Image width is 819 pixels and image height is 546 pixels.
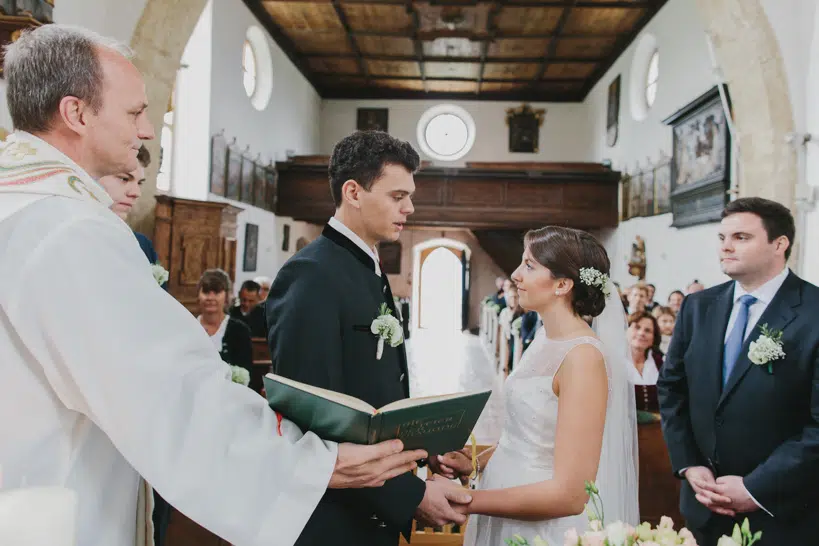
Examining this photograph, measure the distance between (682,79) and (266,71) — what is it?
8452 millimetres

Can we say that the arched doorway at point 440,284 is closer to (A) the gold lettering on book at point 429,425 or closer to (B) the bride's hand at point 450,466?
(B) the bride's hand at point 450,466

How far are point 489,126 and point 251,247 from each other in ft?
29.3

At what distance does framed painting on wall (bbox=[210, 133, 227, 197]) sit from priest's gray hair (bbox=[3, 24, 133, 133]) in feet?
32.2

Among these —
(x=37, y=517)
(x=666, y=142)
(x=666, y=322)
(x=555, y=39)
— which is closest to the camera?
(x=37, y=517)

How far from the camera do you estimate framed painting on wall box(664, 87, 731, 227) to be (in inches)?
333

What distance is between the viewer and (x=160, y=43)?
5.76 metres

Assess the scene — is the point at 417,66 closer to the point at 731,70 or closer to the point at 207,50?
the point at 207,50

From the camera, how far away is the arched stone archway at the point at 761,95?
17.5 ft

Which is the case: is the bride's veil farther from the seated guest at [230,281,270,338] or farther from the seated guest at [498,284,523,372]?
the seated guest at [498,284,523,372]

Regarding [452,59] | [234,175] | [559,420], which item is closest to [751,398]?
[559,420]

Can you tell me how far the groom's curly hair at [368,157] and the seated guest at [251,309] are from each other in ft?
16.7

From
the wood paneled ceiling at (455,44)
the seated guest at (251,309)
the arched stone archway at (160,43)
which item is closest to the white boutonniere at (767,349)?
the arched stone archway at (160,43)

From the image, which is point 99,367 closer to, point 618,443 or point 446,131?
point 618,443

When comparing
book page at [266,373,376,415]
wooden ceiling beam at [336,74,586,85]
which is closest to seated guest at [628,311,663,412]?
book page at [266,373,376,415]
